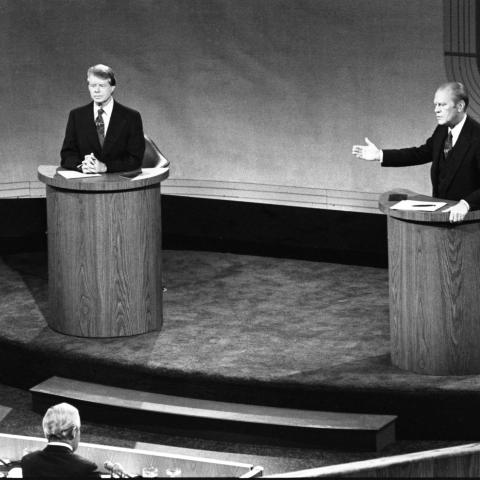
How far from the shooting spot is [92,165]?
21.8ft

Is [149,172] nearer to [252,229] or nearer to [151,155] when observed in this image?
[151,155]

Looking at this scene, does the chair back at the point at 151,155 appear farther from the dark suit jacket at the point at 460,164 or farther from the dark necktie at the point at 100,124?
the dark suit jacket at the point at 460,164

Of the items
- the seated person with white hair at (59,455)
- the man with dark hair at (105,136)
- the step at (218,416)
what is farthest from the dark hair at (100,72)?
the seated person with white hair at (59,455)

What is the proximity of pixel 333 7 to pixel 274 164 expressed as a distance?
1.17 meters

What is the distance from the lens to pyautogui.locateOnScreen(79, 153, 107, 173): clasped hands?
6652mm

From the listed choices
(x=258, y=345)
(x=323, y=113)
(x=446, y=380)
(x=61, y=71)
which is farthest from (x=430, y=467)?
(x=61, y=71)

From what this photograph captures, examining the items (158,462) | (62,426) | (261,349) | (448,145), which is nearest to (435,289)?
(448,145)

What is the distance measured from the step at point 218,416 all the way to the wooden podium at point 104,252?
0.43m

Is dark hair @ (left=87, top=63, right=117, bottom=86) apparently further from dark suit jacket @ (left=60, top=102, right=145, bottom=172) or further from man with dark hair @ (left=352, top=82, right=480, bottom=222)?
man with dark hair @ (left=352, top=82, right=480, bottom=222)

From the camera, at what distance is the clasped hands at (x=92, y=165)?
21.8ft

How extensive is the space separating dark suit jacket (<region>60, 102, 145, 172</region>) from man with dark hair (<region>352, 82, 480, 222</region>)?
1.30 meters

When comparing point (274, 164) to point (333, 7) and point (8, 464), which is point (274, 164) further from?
point (8, 464)

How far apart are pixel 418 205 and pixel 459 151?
0.34 metres

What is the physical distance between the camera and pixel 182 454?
234 inches
